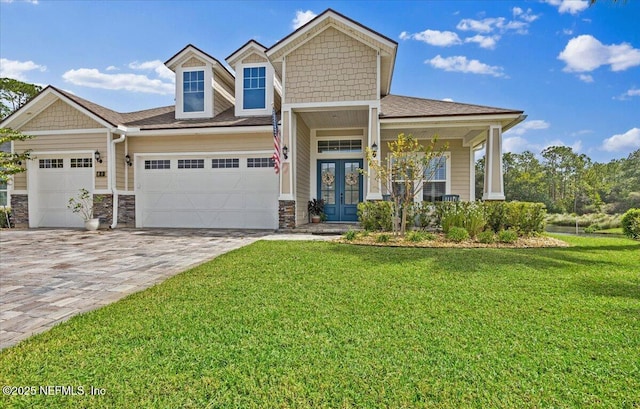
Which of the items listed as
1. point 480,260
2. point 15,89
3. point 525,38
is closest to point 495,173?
point 480,260

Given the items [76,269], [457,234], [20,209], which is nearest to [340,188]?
[457,234]

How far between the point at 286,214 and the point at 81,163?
8.02m

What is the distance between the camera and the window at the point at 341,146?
1294cm

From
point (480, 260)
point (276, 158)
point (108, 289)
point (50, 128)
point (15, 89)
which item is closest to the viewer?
point (108, 289)

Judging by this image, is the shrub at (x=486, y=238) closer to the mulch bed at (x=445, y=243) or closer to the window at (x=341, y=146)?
the mulch bed at (x=445, y=243)

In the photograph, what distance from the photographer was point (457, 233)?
300 inches

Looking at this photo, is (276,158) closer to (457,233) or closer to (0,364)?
(457,233)

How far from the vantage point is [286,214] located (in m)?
10.5

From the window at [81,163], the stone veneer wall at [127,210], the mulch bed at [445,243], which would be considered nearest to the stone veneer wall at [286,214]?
the mulch bed at [445,243]

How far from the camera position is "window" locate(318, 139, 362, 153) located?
12.9 metres

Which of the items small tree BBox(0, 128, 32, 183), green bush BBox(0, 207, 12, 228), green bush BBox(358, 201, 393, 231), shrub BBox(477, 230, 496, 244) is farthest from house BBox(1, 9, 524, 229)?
shrub BBox(477, 230, 496, 244)

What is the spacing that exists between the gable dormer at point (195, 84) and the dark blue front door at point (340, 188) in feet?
16.5

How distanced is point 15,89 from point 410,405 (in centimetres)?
3031

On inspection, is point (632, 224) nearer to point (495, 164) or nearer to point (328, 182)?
point (495, 164)
